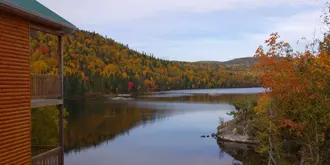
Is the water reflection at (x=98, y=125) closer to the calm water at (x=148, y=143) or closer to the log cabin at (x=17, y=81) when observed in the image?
the calm water at (x=148, y=143)

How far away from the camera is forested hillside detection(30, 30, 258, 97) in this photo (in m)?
96.4

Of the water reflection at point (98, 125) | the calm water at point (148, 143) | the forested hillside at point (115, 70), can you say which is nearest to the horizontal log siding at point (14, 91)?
the calm water at point (148, 143)

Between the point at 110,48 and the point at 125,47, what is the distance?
18.5 metres

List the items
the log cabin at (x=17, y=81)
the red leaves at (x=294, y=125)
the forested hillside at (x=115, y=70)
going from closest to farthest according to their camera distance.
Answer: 1. the log cabin at (x=17, y=81)
2. the red leaves at (x=294, y=125)
3. the forested hillside at (x=115, y=70)

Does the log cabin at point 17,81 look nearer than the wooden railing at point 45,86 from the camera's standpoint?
Yes

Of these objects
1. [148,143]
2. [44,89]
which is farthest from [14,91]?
[148,143]

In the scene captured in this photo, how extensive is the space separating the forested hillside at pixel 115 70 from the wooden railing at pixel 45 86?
70.7 meters

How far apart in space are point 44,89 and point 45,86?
0.14m

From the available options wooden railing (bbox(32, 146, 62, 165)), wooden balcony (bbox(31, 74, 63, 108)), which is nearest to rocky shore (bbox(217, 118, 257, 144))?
wooden railing (bbox(32, 146, 62, 165))

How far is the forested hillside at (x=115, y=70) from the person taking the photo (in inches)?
3797

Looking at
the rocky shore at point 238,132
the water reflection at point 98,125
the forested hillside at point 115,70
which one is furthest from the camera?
the forested hillside at point 115,70

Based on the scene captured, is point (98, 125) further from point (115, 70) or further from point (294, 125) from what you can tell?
point (115, 70)

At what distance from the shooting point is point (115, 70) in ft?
424

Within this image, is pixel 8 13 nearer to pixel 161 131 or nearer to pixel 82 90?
pixel 161 131
